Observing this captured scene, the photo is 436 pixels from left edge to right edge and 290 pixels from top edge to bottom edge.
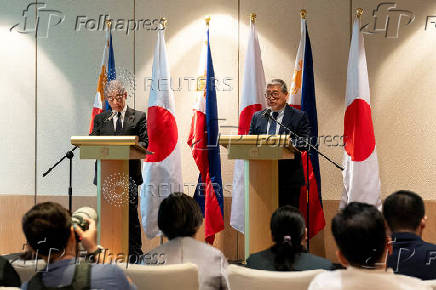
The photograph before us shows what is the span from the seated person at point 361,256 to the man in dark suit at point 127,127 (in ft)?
10.6

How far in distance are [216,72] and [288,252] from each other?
162 inches

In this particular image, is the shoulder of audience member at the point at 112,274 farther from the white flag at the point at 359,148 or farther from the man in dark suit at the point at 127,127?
the white flag at the point at 359,148

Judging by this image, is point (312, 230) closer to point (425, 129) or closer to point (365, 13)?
point (425, 129)

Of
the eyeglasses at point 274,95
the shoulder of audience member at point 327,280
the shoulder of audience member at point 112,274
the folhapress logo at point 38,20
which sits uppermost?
the folhapress logo at point 38,20

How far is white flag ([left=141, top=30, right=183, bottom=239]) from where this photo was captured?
5602mm

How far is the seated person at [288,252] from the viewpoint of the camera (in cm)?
239

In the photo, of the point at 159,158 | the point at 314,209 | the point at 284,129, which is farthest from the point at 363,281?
the point at 159,158

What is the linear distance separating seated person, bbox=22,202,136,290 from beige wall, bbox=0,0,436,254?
4255 mm

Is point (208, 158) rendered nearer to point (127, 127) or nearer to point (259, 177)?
point (127, 127)

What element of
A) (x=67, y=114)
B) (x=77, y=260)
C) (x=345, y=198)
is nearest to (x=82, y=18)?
(x=67, y=114)

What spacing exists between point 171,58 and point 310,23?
5.44 ft

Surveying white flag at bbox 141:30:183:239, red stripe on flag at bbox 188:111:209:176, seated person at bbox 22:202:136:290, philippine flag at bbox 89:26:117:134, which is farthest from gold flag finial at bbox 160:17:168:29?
seated person at bbox 22:202:136:290

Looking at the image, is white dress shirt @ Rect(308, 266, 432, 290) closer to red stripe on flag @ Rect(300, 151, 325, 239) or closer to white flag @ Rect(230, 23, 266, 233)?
red stripe on flag @ Rect(300, 151, 325, 239)

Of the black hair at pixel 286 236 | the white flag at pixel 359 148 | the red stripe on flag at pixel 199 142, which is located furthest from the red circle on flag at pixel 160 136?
the black hair at pixel 286 236
